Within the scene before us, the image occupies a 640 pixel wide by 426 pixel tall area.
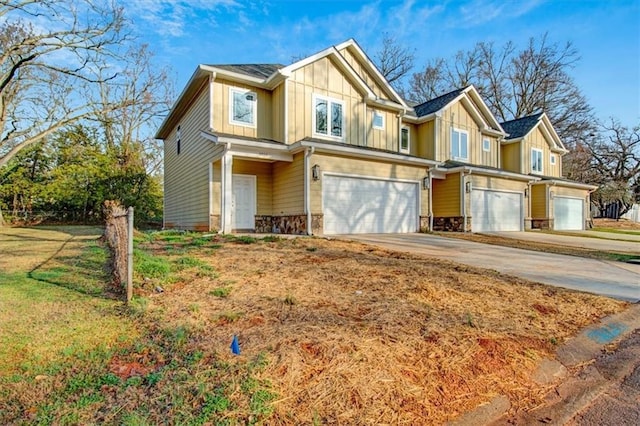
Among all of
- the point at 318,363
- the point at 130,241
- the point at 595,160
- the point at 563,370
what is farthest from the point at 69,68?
the point at 595,160

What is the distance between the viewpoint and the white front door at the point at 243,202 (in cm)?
1227

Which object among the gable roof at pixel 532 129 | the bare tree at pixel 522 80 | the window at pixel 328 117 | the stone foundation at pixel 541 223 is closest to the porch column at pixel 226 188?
the window at pixel 328 117

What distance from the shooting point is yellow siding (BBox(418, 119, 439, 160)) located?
1656cm

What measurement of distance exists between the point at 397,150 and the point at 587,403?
13.7m

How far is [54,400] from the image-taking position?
2078 mm

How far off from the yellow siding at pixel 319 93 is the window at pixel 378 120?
72cm

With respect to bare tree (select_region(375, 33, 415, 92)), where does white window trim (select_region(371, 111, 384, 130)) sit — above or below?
below

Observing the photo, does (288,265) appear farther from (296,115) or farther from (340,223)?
(296,115)

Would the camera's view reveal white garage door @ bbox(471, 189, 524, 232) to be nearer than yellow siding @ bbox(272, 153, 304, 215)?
No

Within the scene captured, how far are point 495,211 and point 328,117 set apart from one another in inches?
372

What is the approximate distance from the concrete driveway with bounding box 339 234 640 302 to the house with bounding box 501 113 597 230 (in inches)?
454

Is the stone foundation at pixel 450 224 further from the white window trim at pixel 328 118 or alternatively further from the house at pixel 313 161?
the white window trim at pixel 328 118

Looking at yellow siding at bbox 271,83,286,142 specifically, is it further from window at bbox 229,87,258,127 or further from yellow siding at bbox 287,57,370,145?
window at bbox 229,87,258,127

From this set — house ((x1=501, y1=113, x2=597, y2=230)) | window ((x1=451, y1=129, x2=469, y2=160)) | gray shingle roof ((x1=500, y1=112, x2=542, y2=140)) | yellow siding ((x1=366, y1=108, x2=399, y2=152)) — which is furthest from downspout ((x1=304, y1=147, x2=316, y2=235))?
gray shingle roof ((x1=500, y1=112, x2=542, y2=140))
